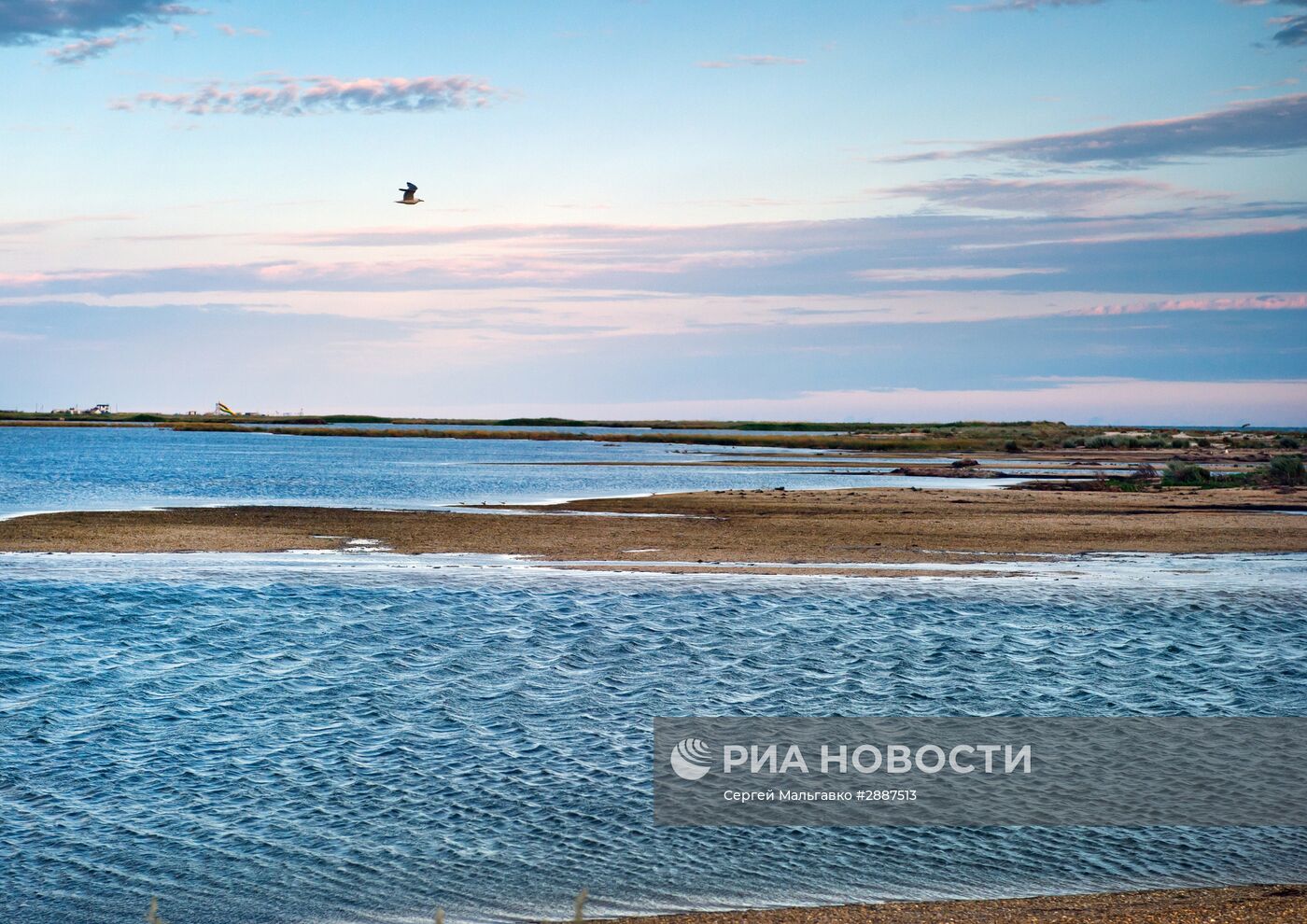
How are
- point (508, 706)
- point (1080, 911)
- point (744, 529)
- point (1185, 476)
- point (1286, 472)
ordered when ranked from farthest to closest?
point (1185, 476) < point (1286, 472) < point (744, 529) < point (508, 706) < point (1080, 911)

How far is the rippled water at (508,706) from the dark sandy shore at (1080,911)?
0.38 m

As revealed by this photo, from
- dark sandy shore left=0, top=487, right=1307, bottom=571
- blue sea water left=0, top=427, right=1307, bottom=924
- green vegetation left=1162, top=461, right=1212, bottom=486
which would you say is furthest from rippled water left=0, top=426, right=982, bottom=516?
blue sea water left=0, top=427, right=1307, bottom=924

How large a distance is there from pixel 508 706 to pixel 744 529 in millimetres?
22433

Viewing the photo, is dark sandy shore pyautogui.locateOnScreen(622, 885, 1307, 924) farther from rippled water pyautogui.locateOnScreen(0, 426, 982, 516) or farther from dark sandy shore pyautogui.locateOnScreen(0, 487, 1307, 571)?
rippled water pyautogui.locateOnScreen(0, 426, 982, 516)

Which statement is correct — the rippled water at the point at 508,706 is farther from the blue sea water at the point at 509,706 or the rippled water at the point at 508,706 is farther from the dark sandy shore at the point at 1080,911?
the dark sandy shore at the point at 1080,911

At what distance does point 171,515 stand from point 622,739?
31908mm

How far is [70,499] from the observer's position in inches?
1969

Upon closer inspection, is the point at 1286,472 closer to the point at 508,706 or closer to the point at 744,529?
the point at 744,529

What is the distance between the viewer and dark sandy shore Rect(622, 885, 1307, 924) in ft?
29.9

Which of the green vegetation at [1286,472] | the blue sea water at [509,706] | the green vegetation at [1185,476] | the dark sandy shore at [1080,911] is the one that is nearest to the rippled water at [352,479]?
the green vegetation at [1185,476]

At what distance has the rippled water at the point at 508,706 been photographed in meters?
10.7

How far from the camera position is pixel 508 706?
17016 mm

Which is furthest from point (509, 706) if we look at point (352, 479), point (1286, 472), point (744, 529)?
point (352, 479)

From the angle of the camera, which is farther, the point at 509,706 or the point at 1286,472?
the point at 1286,472
